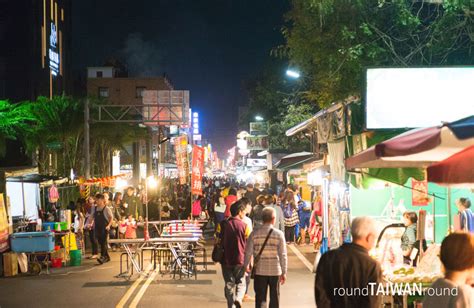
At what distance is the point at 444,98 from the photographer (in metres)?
11.6

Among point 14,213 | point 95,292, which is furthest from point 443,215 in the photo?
point 14,213

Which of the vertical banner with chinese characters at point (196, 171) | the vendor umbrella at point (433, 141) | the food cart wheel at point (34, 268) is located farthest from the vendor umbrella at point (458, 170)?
the vertical banner with chinese characters at point (196, 171)

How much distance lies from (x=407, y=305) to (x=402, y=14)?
10310 millimetres

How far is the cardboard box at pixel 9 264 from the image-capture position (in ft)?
52.1

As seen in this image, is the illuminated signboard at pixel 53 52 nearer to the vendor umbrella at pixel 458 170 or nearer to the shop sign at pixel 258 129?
the shop sign at pixel 258 129

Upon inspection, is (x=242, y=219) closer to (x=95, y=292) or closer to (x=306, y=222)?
(x=95, y=292)

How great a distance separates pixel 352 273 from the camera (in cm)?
567

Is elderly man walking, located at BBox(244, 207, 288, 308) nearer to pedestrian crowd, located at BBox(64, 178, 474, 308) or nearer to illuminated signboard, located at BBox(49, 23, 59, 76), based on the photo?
pedestrian crowd, located at BBox(64, 178, 474, 308)

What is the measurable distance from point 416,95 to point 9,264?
1024 cm

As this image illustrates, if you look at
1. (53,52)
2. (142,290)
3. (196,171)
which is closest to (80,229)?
(196,171)

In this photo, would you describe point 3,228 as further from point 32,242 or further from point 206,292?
point 206,292

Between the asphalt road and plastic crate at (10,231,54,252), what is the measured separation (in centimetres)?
66

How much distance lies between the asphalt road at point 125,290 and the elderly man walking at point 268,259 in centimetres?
245

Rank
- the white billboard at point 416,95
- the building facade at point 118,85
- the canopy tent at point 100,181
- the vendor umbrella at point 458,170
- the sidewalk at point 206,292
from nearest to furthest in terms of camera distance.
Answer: the vendor umbrella at point 458,170 → the white billboard at point 416,95 → the sidewalk at point 206,292 → the canopy tent at point 100,181 → the building facade at point 118,85
